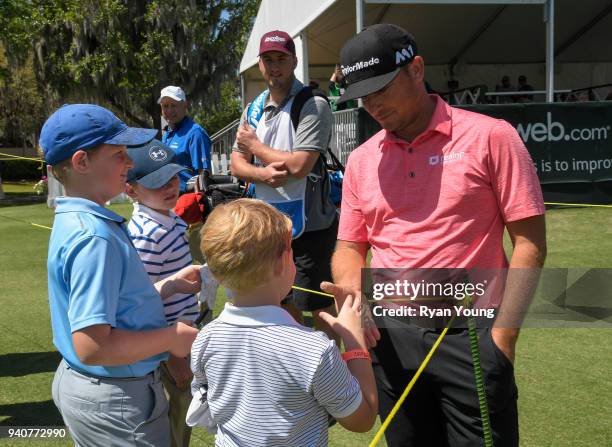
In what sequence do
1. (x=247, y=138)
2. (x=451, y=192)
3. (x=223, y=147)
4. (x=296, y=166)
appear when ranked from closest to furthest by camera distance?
(x=451, y=192)
(x=296, y=166)
(x=247, y=138)
(x=223, y=147)

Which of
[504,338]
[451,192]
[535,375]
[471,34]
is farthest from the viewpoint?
[471,34]

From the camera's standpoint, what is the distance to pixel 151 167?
350 cm

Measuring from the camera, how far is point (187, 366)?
2.94 m

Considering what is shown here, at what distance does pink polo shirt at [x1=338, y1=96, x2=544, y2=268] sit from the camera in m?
2.15

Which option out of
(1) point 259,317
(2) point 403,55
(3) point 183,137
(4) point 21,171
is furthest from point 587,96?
(4) point 21,171

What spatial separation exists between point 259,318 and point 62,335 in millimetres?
749

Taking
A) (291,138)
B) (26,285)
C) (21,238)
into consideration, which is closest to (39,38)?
(21,238)

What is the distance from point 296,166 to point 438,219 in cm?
189

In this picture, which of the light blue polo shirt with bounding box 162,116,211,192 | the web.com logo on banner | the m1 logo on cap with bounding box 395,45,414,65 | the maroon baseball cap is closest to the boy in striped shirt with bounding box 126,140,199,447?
the maroon baseball cap

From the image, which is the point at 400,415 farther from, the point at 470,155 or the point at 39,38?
the point at 39,38

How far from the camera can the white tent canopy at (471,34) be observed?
15.5m

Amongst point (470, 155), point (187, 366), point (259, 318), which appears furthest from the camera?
point (187, 366)

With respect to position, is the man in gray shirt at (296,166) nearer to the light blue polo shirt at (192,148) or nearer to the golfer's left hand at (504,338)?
the light blue polo shirt at (192,148)

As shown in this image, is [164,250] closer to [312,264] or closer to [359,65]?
[312,264]
